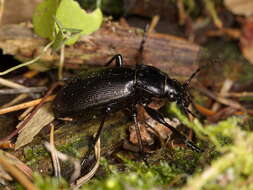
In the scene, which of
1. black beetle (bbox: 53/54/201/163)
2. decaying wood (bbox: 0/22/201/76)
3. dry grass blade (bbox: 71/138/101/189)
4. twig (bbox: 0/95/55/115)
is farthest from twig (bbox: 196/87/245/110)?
twig (bbox: 0/95/55/115)

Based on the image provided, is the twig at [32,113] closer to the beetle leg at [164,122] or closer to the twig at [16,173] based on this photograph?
the twig at [16,173]

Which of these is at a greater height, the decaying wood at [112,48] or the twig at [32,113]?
the decaying wood at [112,48]

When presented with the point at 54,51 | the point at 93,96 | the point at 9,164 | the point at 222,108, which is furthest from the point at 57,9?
the point at 222,108

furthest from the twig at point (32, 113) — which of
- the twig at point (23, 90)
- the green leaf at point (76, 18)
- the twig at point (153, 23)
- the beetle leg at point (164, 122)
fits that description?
the twig at point (153, 23)

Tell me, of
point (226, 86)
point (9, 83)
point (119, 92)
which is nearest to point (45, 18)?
point (9, 83)

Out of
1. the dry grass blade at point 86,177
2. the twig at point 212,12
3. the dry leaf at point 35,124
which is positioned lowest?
the dry grass blade at point 86,177

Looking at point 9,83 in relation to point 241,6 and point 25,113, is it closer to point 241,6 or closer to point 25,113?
point 25,113
